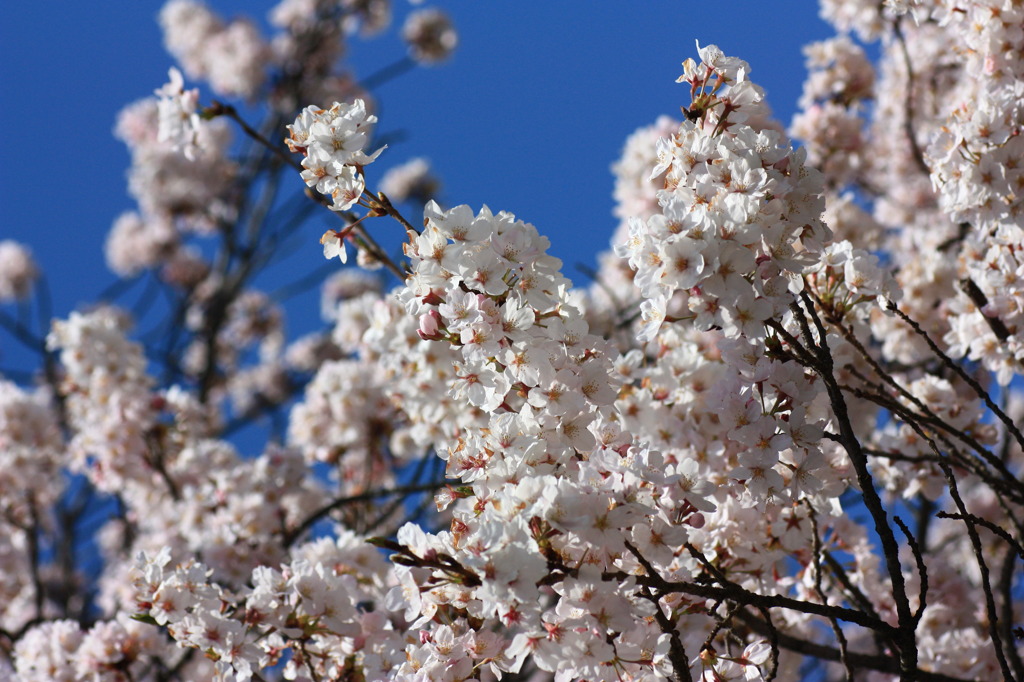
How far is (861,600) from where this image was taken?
2746 millimetres

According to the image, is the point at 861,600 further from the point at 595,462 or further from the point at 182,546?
the point at 182,546

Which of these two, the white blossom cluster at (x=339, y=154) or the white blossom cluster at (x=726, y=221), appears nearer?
the white blossom cluster at (x=726, y=221)

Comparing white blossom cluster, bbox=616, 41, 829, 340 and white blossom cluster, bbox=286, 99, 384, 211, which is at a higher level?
white blossom cluster, bbox=286, 99, 384, 211

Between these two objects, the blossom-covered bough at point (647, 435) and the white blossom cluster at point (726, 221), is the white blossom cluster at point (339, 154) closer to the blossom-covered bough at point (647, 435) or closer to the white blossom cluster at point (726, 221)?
the blossom-covered bough at point (647, 435)

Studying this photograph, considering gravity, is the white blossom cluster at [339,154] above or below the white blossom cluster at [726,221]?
above

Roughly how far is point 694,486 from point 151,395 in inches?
171

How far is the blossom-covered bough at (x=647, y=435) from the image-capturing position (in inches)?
78.7

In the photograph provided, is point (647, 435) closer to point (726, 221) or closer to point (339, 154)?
point (726, 221)

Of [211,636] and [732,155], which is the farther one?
[211,636]

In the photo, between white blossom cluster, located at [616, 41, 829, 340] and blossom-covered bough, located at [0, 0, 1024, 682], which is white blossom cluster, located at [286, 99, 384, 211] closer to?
blossom-covered bough, located at [0, 0, 1024, 682]

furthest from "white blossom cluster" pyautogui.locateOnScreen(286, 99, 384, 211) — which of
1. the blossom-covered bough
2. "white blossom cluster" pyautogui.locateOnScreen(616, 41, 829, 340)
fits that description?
"white blossom cluster" pyautogui.locateOnScreen(616, 41, 829, 340)

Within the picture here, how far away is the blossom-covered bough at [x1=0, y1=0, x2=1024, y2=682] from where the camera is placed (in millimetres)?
1999

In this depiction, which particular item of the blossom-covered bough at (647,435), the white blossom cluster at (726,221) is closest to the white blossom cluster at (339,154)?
the blossom-covered bough at (647,435)

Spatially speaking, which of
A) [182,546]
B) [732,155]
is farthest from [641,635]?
[182,546]
